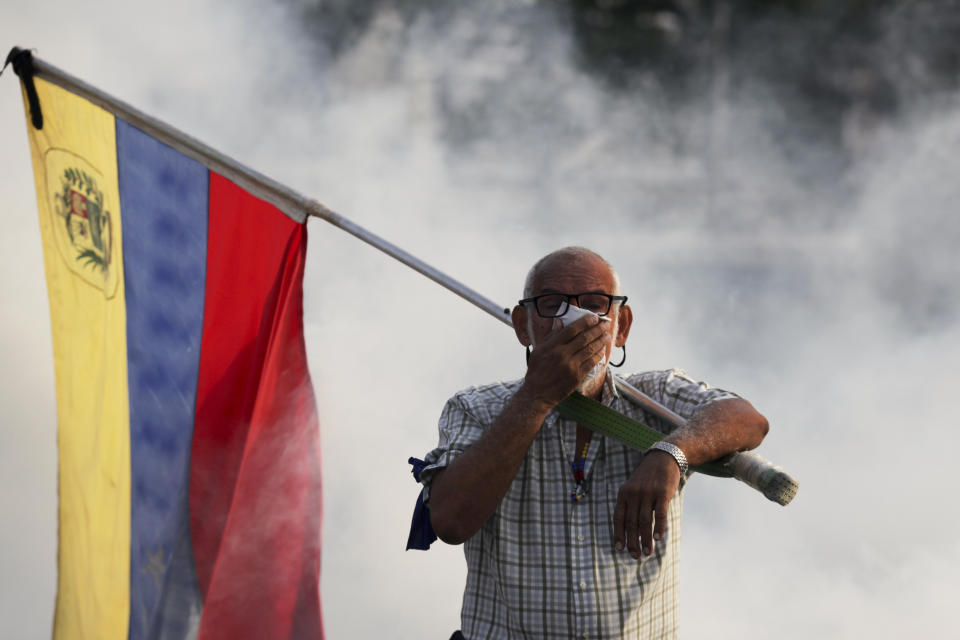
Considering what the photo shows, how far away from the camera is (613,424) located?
7.46 feet

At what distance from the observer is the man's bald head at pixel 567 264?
7.61 ft

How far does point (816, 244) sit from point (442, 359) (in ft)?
7.94

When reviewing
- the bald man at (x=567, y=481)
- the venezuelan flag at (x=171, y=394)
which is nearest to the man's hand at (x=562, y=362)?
the bald man at (x=567, y=481)

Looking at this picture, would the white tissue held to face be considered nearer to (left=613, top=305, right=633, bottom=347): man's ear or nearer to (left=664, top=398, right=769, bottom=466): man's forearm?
(left=613, top=305, right=633, bottom=347): man's ear

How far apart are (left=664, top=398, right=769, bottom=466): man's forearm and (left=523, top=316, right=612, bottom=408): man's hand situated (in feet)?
0.81

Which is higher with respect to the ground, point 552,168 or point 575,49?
point 575,49

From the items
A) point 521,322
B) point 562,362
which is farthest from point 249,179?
point 562,362

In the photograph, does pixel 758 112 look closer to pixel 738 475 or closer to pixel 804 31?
pixel 804 31

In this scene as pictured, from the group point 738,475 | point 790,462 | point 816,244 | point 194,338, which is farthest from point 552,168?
point 738,475

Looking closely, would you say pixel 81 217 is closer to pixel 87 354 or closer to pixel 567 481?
pixel 87 354

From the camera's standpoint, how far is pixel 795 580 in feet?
14.9

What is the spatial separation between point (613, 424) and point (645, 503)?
28 centimetres

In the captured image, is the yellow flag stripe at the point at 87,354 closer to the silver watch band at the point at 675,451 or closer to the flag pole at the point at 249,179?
the flag pole at the point at 249,179

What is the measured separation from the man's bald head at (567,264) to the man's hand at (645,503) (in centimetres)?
46
